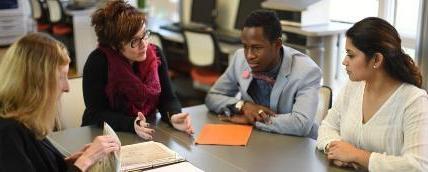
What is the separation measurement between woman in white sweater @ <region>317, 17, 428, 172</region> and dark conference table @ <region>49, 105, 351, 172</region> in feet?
0.37

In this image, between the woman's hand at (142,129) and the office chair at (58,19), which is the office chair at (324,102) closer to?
the woman's hand at (142,129)

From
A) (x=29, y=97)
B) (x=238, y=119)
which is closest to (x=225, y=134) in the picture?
(x=238, y=119)

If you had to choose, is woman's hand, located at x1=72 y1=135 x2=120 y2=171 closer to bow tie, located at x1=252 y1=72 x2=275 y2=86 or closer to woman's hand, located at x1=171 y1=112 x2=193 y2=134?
woman's hand, located at x1=171 y1=112 x2=193 y2=134

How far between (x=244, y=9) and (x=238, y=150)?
9.69ft

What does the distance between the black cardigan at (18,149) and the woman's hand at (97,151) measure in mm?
160

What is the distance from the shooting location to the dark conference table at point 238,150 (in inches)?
71.4

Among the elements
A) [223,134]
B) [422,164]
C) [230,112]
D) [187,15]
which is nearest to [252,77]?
[230,112]

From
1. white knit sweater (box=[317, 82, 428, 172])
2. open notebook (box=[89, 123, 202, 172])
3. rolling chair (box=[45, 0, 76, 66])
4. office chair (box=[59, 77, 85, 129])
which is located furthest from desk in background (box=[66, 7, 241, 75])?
white knit sweater (box=[317, 82, 428, 172])

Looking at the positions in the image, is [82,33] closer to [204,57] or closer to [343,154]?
[204,57]

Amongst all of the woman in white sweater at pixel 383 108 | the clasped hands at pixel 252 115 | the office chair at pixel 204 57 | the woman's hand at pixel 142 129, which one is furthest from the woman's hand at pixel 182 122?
the office chair at pixel 204 57

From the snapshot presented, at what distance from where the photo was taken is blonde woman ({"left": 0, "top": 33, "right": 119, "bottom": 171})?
54.9 inches

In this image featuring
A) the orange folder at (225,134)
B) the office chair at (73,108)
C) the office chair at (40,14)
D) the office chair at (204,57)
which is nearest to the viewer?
the orange folder at (225,134)

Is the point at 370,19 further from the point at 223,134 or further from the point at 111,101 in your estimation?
the point at 111,101

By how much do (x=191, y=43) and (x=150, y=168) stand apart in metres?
2.90
